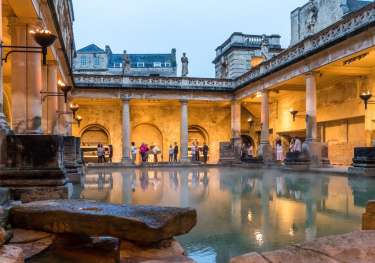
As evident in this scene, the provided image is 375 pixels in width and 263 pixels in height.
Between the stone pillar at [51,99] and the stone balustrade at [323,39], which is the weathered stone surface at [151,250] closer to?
the stone pillar at [51,99]

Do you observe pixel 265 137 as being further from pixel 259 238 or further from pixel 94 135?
pixel 259 238

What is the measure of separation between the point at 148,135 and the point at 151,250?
99.4 ft

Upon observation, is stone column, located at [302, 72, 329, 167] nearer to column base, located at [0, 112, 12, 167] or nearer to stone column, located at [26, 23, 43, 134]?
stone column, located at [26, 23, 43, 134]

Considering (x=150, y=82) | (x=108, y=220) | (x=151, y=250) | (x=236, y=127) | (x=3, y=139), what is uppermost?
(x=150, y=82)

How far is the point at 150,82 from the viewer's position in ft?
93.3

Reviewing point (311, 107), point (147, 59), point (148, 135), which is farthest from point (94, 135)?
point (147, 59)

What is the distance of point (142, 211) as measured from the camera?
12.1ft

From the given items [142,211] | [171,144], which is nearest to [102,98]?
[171,144]

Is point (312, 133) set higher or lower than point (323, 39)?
lower

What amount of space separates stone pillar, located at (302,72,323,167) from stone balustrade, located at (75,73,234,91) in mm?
10836

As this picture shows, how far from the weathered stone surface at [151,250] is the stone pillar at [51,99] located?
11.9 meters

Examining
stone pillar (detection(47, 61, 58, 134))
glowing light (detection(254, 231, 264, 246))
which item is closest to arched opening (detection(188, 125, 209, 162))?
stone pillar (detection(47, 61, 58, 134))

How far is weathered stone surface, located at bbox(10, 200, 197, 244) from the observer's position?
3309 millimetres

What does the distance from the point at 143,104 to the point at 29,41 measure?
23032mm
